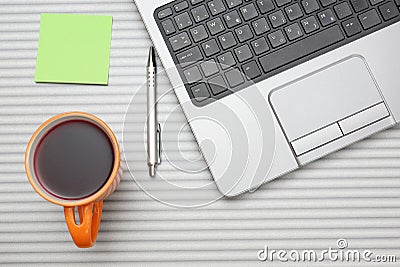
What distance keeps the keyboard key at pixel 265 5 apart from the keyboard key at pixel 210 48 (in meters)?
0.07

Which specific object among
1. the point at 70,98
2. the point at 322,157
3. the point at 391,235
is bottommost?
the point at 391,235

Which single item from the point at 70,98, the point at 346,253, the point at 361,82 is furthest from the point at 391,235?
the point at 70,98

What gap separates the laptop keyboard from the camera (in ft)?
2.04

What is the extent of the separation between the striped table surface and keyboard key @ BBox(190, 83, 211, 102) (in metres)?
0.03

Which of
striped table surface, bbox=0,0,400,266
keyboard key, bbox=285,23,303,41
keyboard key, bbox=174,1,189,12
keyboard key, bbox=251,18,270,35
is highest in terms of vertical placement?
keyboard key, bbox=174,1,189,12

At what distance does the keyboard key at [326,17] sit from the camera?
2.07 feet

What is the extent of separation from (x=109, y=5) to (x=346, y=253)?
40 centimetres

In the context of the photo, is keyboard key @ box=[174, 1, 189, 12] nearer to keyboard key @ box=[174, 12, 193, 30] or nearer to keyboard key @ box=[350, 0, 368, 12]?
keyboard key @ box=[174, 12, 193, 30]

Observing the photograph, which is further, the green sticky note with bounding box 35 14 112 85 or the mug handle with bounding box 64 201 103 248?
the green sticky note with bounding box 35 14 112 85

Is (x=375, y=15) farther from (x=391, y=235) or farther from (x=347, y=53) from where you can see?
(x=391, y=235)

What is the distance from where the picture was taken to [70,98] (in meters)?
0.65

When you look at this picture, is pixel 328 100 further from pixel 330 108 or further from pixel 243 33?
pixel 243 33

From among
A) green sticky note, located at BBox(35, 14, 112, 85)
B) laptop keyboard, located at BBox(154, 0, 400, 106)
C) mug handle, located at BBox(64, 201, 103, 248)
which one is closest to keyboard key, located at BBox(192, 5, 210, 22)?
laptop keyboard, located at BBox(154, 0, 400, 106)

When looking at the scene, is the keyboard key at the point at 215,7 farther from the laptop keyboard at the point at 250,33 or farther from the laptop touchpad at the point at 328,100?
the laptop touchpad at the point at 328,100
